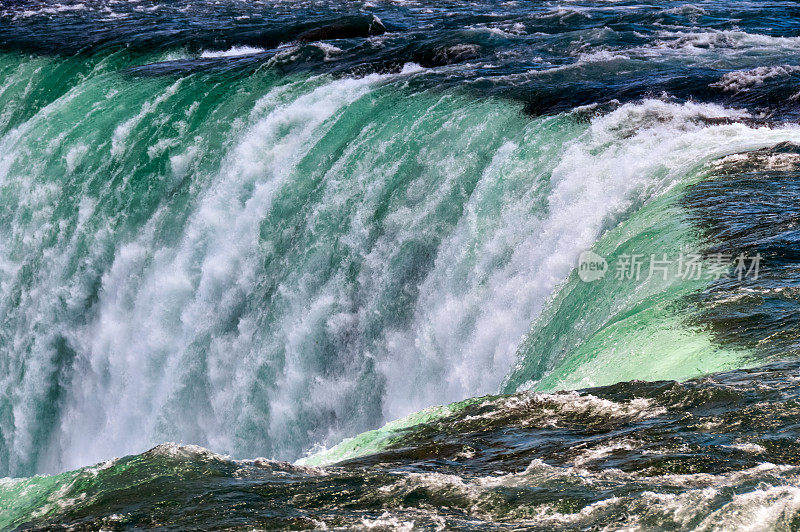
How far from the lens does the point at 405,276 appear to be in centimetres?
1129

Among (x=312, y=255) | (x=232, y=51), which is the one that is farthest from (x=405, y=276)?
(x=232, y=51)

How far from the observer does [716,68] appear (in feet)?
50.2

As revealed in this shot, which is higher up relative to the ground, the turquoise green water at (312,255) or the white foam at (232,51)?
the white foam at (232,51)

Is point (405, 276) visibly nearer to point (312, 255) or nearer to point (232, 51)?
point (312, 255)

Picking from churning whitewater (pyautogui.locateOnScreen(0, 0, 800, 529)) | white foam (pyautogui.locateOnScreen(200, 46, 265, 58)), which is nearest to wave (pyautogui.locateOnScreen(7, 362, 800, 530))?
churning whitewater (pyautogui.locateOnScreen(0, 0, 800, 529))

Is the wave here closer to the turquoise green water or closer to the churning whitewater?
the churning whitewater

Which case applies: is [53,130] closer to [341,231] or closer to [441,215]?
[341,231]

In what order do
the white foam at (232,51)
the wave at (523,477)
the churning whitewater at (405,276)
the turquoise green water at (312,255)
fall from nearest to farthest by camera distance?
1. the wave at (523,477)
2. the churning whitewater at (405,276)
3. the turquoise green water at (312,255)
4. the white foam at (232,51)

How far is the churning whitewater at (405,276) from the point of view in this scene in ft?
17.6

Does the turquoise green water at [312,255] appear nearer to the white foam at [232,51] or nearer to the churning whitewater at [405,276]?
the churning whitewater at [405,276]

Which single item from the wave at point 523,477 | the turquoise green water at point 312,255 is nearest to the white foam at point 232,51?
the turquoise green water at point 312,255

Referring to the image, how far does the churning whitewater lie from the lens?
5352 mm

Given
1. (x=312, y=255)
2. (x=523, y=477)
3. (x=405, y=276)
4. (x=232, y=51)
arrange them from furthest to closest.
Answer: (x=232, y=51)
(x=312, y=255)
(x=405, y=276)
(x=523, y=477)

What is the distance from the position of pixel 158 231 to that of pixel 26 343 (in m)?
3.48
